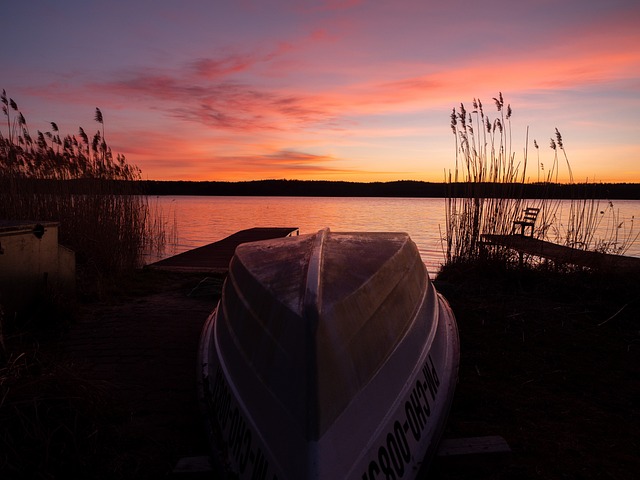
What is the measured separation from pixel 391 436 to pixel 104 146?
7.77 m

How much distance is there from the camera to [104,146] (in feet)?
26.8

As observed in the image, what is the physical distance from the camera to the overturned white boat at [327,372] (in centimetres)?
173

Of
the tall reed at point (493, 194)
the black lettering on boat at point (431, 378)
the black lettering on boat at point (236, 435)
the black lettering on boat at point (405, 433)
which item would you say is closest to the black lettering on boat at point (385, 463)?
the black lettering on boat at point (405, 433)

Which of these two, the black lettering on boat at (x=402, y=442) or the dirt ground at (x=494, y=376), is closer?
the black lettering on boat at (x=402, y=442)

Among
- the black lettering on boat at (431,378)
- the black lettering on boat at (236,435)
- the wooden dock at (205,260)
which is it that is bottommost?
the wooden dock at (205,260)

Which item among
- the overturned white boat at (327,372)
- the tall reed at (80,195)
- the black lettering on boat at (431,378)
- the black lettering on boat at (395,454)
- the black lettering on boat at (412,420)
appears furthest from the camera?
the tall reed at (80,195)

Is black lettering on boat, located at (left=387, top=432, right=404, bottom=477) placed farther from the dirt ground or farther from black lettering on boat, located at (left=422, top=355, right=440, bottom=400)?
black lettering on boat, located at (left=422, top=355, right=440, bottom=400)

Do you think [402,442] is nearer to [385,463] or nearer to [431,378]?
[385,463]

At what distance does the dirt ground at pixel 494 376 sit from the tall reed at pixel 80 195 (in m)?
1.13

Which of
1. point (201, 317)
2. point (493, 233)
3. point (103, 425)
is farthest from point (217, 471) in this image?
point (493, 233)

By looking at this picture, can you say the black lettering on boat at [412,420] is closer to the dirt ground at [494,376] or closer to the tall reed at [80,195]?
the dirt ground at [494,376]

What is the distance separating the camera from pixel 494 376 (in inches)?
140

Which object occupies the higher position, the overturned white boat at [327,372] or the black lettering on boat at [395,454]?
the overturned white boat at [327,372]

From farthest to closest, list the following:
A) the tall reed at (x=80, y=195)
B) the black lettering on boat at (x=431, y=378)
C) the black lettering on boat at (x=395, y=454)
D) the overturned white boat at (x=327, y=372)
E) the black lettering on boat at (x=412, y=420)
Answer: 1. the tall reed at (x=80, y=195)
2. the black lettering on boat at (x=431, y=378)
3. the black lettering on boat at (x=412, y=420)
4. the black lettering on boat at (x=395, y=454)
5. the overturned white boat at (x=327, y=372)
